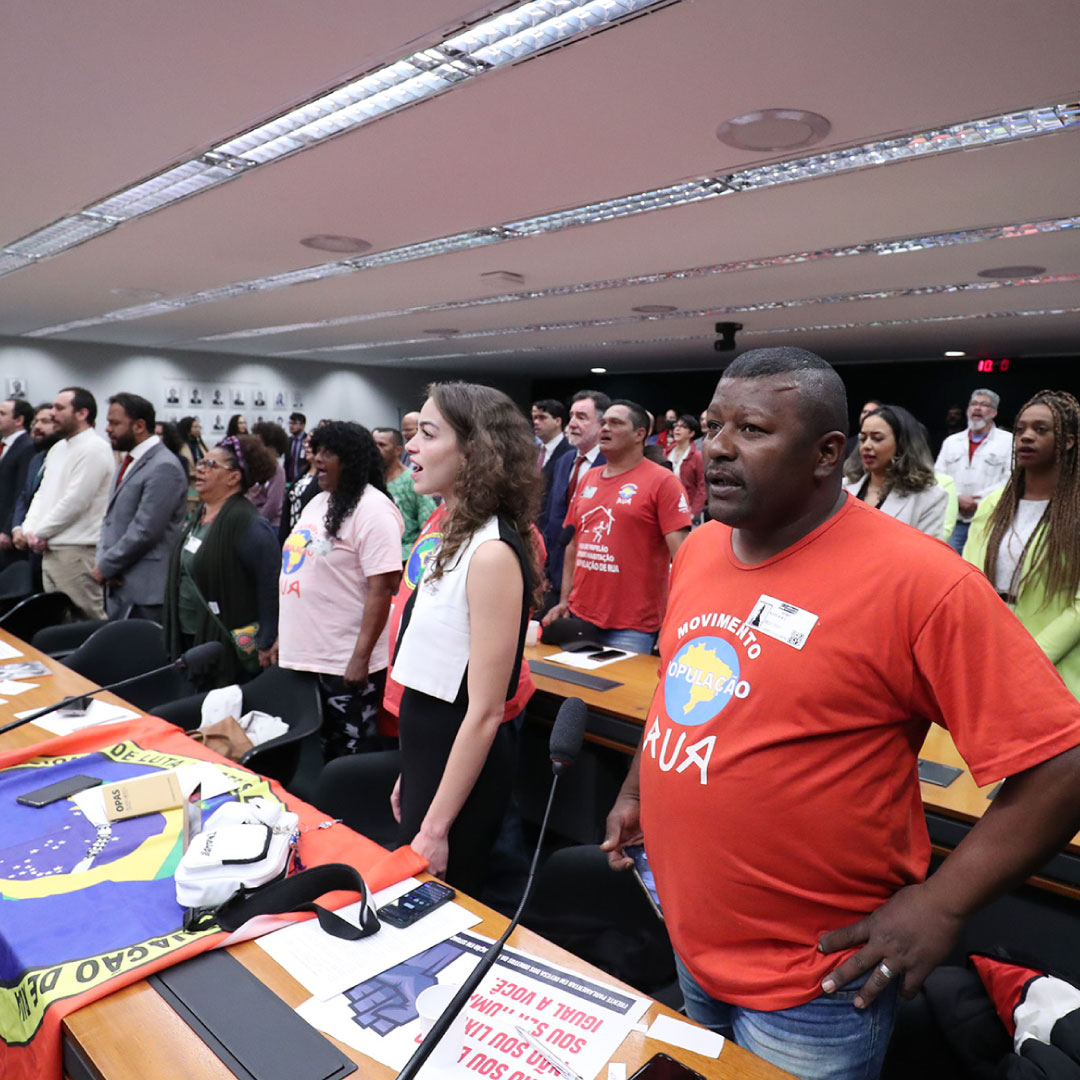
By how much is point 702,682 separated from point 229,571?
2.36 metres

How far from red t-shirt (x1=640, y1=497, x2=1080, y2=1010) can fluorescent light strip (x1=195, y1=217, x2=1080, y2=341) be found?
178 inches

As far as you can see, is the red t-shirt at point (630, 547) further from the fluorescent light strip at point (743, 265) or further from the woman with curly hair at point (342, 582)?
the fluorescent light strip at point (743, 265)

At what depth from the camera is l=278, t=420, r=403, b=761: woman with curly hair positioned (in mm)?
2758

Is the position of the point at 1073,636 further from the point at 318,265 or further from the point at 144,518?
the point at 318,265

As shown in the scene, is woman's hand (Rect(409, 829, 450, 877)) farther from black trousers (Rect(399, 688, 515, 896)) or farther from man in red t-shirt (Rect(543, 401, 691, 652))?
man in red t-shirt (Rect(543, 401, 691, 652))

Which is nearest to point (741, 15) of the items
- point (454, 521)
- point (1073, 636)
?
point (454, 521)

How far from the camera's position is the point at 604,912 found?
169cm

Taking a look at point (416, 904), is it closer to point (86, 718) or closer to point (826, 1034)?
point (826, 1034)

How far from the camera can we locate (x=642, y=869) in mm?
1533

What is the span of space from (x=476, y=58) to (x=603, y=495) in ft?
5.73

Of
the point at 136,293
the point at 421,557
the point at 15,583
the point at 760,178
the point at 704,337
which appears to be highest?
the point at 136,293

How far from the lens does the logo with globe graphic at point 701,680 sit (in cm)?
117

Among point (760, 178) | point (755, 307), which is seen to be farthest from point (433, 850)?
point (755, 307)

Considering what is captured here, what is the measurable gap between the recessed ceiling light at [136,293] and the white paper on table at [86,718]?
6149 mm
